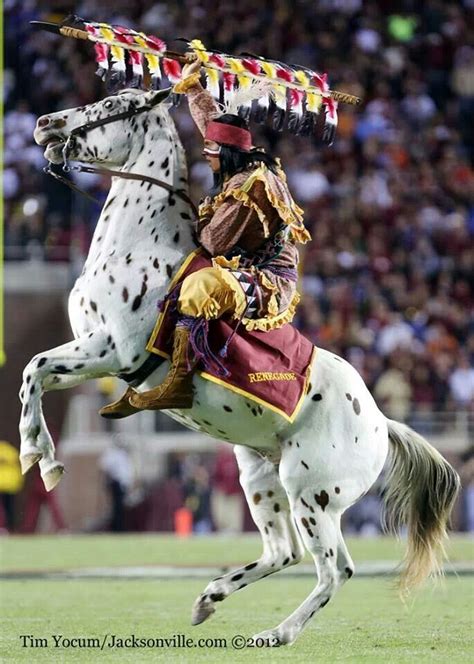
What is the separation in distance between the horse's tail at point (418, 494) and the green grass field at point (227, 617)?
33cm

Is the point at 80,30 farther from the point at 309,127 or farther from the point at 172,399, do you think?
the point at 172,399

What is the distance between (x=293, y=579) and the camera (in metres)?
11.3

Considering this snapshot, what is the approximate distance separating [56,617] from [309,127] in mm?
3065

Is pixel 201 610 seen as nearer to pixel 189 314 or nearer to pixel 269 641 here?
pixel 269 641

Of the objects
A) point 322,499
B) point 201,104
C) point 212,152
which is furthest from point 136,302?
point 322,499

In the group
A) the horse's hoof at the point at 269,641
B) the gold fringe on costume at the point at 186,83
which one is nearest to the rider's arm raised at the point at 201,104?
the gold fringe on costume at the point at 186,83

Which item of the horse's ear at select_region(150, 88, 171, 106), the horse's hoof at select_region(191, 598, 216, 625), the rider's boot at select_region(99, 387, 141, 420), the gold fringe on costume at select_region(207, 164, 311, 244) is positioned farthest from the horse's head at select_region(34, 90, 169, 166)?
the horse's hoof at select_region(191, 598, 216, 625)

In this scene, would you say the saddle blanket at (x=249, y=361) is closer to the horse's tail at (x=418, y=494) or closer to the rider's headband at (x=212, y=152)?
the rider's headband at (x=212, y=152)

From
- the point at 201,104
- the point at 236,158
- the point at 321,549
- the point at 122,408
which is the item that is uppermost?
the point at 201,104

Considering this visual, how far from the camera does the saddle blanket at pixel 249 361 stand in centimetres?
697

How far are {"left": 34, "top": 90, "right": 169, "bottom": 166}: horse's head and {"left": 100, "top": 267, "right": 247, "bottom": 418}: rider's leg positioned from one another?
39.1 inches

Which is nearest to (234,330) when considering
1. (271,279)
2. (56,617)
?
(271,279)

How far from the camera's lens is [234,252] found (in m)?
7.16

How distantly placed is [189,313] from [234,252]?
1.59ft
